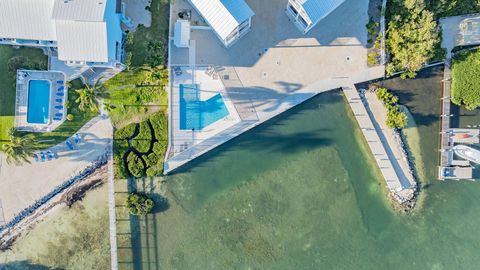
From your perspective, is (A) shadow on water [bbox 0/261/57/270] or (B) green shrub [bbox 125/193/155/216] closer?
→ (B) green shrub [bbox 125/193/155/216]

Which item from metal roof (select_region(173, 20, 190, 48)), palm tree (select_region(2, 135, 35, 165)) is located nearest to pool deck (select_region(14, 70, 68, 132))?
palm tree (select_region(2, 135, 35, 165))

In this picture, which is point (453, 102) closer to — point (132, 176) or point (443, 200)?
point (443, 200)

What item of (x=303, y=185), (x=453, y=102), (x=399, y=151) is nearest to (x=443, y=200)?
(x=399, y=151)

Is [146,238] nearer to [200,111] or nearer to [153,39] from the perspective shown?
[200,111]

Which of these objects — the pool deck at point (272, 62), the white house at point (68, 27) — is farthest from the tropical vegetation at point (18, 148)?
the pool deck at point (272, 62)

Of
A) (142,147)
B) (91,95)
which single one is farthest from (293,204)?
(91,95)

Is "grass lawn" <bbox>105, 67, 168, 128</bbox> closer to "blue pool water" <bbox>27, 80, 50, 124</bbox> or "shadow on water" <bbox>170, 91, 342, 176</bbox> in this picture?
"blue pool water" <bbox>27, 80, 50, 124</bbox>
